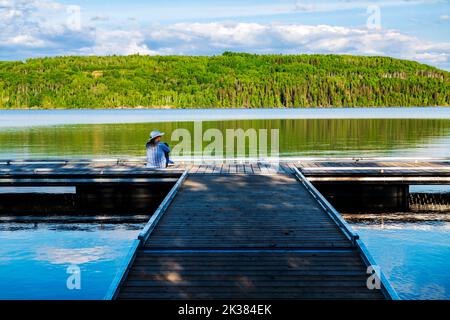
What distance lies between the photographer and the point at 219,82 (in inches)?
6964

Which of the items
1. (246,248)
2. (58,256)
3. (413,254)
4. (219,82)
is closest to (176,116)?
(219,82)

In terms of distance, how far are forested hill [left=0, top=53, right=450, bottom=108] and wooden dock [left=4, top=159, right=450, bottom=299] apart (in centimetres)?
15751

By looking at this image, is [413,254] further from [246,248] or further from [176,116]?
[176,116]

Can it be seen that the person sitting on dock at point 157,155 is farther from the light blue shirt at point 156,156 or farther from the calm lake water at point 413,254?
the calm lake water at point 413,254

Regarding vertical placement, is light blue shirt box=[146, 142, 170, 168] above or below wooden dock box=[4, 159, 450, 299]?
above

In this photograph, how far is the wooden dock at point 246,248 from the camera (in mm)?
6805

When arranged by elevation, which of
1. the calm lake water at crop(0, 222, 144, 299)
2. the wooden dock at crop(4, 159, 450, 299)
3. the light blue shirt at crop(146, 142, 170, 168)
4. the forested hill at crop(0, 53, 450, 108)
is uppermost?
the forested hill at crop(0, 53, 450, 108)

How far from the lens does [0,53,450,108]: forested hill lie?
545 feet

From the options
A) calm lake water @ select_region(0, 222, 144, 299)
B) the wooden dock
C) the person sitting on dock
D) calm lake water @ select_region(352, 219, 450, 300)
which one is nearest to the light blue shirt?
the person sitting on dock

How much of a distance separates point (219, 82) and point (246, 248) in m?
171

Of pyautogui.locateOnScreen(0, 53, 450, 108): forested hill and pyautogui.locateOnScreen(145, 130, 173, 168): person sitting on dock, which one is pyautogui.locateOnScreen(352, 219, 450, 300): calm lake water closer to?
pyautogui.locateOnScreen(145, 130, 173, 168): person sitting on dock

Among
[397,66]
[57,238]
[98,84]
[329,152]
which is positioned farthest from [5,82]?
[57,238]
